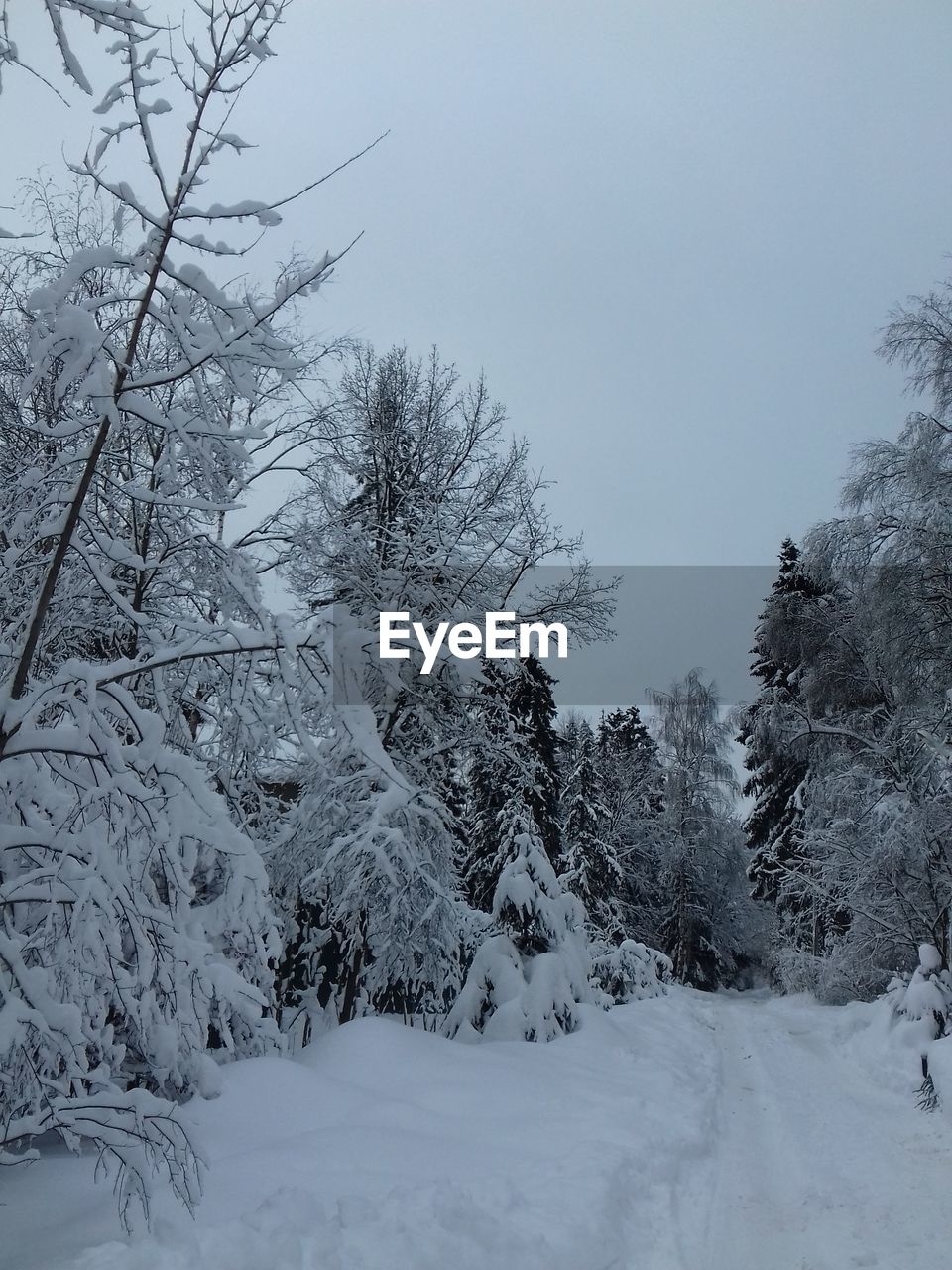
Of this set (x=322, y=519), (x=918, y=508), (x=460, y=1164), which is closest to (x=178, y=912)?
(x=460, y=1164)

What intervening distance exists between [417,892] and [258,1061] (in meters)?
4.20

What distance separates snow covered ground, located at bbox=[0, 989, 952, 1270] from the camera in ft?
13.3

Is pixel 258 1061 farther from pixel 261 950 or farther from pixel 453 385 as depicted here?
pixel 453 385

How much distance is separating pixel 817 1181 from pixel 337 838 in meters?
5.48

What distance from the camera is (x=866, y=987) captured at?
1959cm

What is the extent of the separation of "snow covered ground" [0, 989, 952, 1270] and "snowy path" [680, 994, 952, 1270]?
23 mm

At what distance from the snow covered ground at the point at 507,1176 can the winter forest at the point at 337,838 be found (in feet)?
0.12

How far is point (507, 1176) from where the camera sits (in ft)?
18.4

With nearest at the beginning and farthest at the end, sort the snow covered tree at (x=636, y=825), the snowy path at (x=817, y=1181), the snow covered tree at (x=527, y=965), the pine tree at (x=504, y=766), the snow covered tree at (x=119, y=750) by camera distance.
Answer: the snow covered tree at (x=119, y=750)
the snowy path at (x=817, y=1181)
the snow covered tree at (x=527, y=965)
the pine tree at (x=504, y=766)
the snow covered tree at (x=636, y=825)

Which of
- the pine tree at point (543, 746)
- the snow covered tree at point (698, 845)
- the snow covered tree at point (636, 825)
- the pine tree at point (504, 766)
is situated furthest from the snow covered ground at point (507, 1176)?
the snow covered tree at point (698, 845)

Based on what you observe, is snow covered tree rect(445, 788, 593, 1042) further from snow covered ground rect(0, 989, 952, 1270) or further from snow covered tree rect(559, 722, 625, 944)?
snow covered tree rect(559, 722, 625, 944)

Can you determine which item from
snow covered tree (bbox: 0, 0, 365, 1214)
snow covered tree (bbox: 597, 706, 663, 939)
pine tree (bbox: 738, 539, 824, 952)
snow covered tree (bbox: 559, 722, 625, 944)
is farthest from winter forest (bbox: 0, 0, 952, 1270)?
snow covered tree (bbox: 597, 706, 663, 939)

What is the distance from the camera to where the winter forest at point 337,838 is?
3.40 metres

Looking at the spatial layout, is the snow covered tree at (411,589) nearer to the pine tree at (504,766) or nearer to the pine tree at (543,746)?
the pine tree at (504,766)
